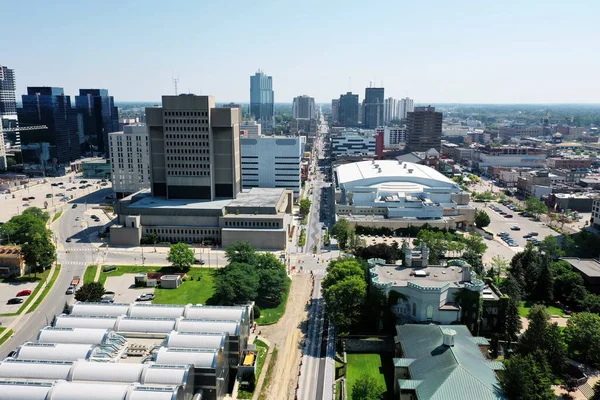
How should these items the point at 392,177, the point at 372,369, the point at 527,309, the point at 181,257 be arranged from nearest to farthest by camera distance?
the point at 372,369, the point at 527,309, the point at 181,257, the point at 392,177

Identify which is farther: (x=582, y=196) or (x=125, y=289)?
(x=582, y=196)

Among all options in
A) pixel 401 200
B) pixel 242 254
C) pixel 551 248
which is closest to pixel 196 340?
pixel 242 254

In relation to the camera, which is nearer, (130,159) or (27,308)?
(27,308)

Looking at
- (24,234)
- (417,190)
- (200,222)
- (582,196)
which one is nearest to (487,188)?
(582,196)

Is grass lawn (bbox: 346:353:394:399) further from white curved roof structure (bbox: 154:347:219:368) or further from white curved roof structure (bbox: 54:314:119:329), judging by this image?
white curved roof structure (bbox: 54:314:119:329)

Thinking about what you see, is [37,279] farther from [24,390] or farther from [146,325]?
[24,390]

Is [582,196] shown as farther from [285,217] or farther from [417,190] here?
[285,217]
